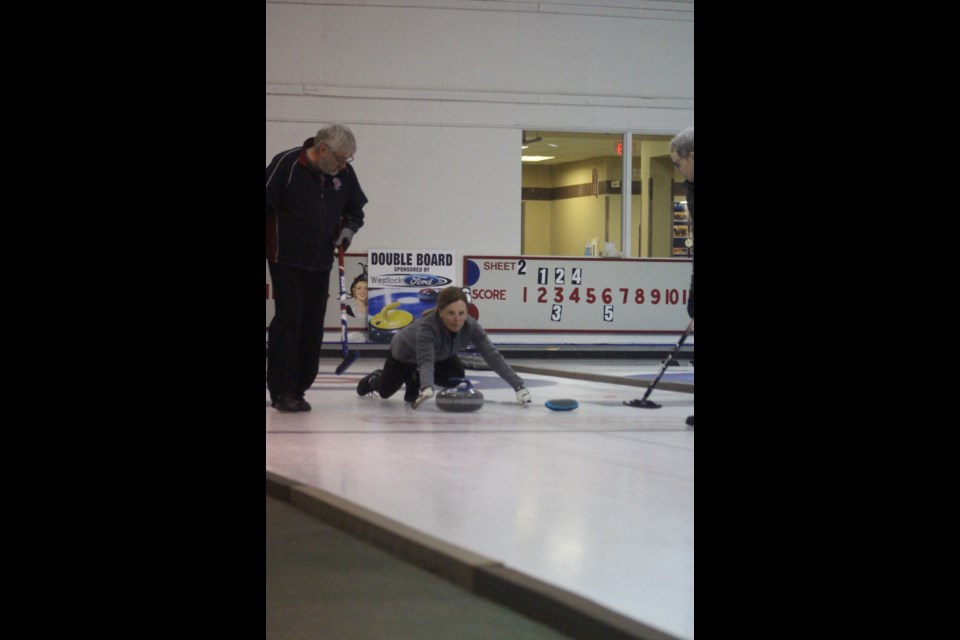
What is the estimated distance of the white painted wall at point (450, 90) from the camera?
15.3 m

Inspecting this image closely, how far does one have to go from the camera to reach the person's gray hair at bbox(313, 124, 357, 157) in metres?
7.46

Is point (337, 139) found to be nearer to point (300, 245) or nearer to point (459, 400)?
point (300, 245)

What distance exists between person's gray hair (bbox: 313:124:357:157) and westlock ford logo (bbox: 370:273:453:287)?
7.20 metres

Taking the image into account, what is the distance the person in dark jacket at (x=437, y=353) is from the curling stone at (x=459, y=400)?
119 millimetres

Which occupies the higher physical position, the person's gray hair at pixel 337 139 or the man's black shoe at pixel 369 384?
the person's gray hair at pixel 337 139

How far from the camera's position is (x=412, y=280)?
1491 centimetres

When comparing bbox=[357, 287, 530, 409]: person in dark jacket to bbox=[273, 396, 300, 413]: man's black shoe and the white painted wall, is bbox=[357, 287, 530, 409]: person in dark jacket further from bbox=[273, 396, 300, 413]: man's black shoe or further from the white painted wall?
the white painted wall

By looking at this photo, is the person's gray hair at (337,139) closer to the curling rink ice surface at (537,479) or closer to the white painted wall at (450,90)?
the curling rink ice surface at (537,479)

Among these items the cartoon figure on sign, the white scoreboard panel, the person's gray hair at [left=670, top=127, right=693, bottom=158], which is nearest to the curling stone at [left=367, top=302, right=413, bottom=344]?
the cartoon figure on sign

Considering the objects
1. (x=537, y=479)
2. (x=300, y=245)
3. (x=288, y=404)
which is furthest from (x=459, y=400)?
(x=537, y=479)

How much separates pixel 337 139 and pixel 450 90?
8.33 m

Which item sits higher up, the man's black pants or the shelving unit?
the shelving unit

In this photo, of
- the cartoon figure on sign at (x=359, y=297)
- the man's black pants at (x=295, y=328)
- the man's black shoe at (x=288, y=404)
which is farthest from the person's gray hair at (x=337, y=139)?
the cartoon figure on sign at (x=359, y=297)
